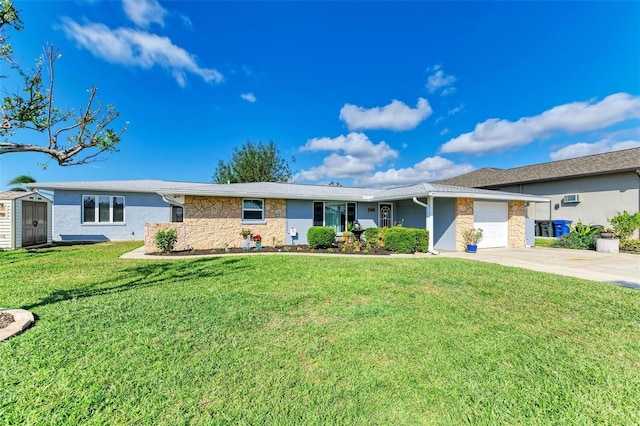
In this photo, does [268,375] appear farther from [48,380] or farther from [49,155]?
[49,155]

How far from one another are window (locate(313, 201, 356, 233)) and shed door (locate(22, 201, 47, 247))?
43.5 feet

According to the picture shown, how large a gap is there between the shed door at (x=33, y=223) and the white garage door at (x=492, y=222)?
67.6 ft

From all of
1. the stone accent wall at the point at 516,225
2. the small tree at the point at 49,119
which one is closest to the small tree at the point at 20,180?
the small tree at the point at 49,119

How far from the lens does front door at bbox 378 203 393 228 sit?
15.1 m

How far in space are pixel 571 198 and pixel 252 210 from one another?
19.0 m

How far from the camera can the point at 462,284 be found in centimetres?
598

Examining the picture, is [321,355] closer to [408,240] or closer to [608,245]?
[408,240]

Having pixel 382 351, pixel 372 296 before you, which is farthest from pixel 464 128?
pixel 382 351

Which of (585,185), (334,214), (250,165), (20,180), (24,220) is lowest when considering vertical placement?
(24,220)

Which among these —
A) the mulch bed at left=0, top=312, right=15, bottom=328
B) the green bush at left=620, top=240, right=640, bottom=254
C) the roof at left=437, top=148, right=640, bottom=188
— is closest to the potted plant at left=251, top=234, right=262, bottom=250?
the mulch bed at left=0, top=312, right=15, bottom=328

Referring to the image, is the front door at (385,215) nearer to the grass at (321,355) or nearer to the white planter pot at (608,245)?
the white planter pot at (608,245)

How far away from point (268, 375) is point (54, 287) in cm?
578

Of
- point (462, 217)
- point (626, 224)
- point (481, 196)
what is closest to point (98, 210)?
point (462, 217)

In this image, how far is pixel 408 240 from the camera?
1116cm
